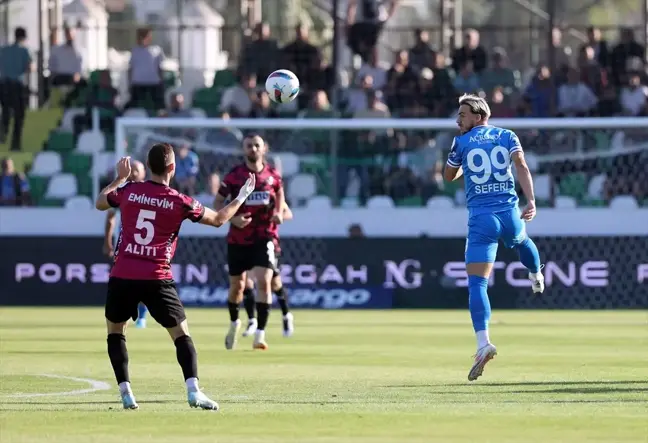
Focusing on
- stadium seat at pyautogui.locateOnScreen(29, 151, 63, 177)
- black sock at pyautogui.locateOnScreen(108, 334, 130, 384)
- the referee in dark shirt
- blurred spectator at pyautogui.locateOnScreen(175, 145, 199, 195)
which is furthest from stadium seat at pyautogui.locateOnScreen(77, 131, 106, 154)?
black sock at pyautogui.locateOnScreen(108, 334, 130, 384)

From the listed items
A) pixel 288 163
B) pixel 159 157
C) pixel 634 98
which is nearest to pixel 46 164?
pixel 288 163

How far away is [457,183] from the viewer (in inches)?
1016

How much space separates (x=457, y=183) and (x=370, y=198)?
1501 mm

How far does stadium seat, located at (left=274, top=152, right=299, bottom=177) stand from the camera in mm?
25812

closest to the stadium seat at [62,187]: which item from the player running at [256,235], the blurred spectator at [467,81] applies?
the blurred spectator at [467,81]

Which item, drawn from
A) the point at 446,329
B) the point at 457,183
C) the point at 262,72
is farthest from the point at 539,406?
the point at 262,72

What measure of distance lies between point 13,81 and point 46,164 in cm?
244

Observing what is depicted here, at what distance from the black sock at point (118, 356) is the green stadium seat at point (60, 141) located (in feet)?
59.8

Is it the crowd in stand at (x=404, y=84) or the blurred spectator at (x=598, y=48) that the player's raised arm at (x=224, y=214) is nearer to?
the crowd in stand at (x=404, y=84)

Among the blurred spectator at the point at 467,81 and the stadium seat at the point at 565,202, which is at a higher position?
the blurred spectator at the point at 467,81

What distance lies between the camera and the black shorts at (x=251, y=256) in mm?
16688

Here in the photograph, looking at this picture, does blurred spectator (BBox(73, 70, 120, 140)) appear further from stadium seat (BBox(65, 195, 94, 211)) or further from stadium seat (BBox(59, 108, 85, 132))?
stadium seat (BBox(65, 195, 94, 211))

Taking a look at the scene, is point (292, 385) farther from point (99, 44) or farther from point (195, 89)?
point (99, 44)

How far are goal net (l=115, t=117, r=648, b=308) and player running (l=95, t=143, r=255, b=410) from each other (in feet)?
48.1
